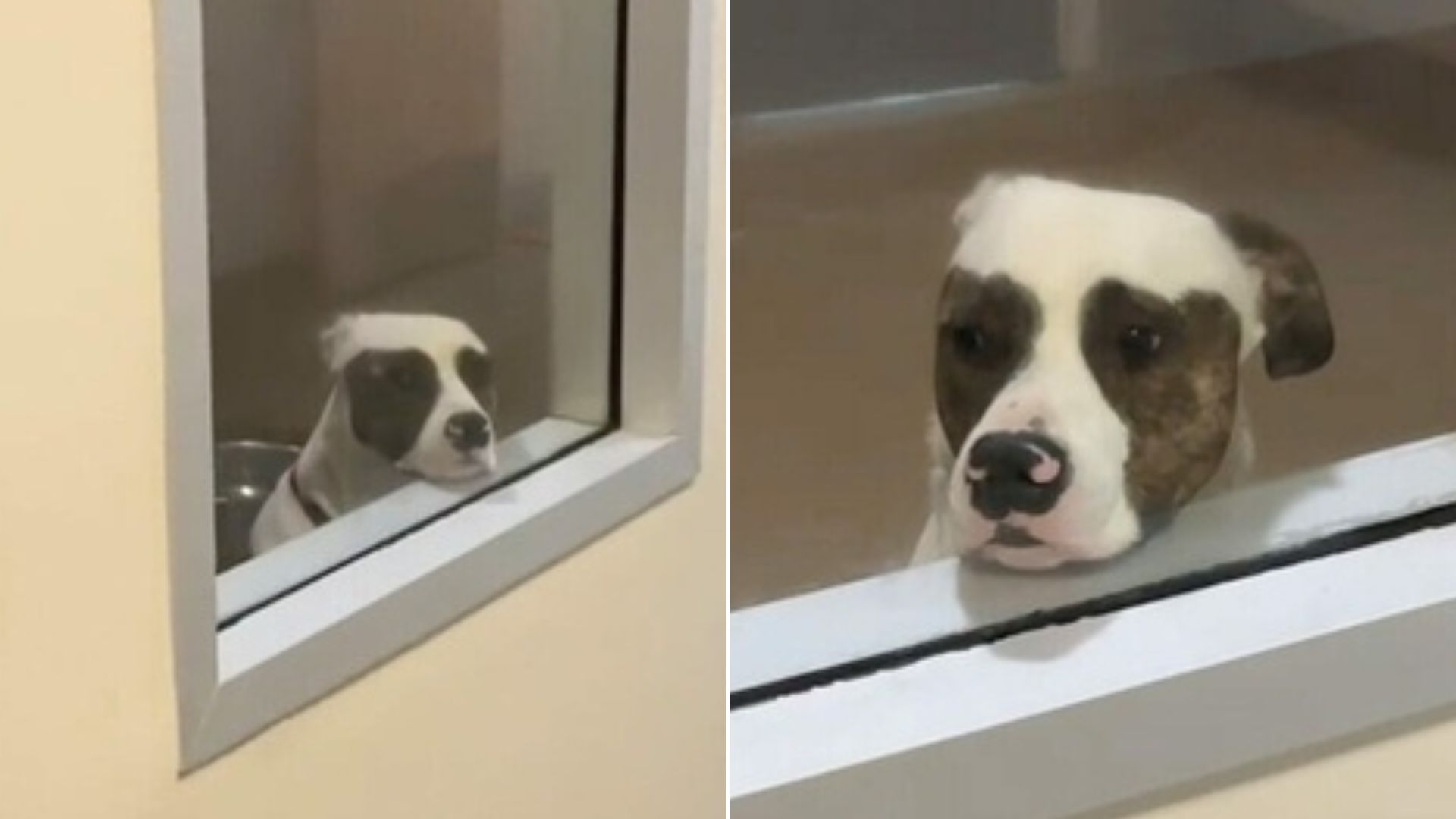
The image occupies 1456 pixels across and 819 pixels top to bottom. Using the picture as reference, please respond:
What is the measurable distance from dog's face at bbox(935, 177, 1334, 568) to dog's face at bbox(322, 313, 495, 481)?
0.94ft

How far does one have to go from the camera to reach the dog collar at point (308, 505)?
739 mm

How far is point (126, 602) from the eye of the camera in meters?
0.64

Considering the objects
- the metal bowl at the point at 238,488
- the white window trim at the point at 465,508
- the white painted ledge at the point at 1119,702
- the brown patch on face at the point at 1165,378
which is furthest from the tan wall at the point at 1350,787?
the metal bowl at the point at 238,488

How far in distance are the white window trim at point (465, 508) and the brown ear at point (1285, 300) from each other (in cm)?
40

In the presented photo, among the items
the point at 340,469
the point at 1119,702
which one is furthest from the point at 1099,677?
the point at 340,469

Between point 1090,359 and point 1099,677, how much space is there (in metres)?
0.13

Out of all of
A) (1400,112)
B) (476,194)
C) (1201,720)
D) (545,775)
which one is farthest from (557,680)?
(1400,112)

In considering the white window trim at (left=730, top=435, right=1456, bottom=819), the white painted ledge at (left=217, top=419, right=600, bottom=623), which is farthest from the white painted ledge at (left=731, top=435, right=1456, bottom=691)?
the white painted ledge at (left=217, top=419, right=600, bottom=623)

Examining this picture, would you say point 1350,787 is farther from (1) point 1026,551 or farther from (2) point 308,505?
(2) point 308,505

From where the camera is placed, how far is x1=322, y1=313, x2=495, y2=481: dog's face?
782mm

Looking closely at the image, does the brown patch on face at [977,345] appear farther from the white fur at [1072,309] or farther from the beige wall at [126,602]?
the beige wall at [126,602]

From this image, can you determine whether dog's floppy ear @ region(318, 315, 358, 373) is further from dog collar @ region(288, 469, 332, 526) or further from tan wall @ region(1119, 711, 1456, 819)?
tan wall @ region(1119, 711, 1456, 819)

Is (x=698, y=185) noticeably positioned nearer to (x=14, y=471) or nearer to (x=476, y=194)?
(x=476, y=194)

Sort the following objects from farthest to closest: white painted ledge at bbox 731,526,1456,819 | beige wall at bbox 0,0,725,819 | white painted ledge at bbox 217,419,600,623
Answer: white painted ledge at bbox 731,526,1456,819, white painted ledge at bbox 217,419,600,623, beige wall at bbox 0,0,725,819
